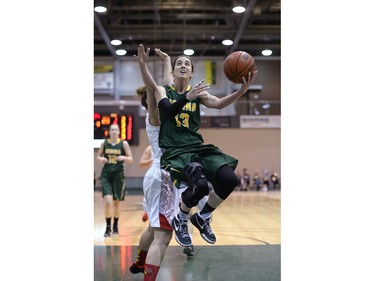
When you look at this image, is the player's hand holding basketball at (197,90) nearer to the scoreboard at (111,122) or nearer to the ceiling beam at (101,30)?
the ceiling beam at (101,30)

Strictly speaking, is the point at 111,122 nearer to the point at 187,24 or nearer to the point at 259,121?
the point at 187,24

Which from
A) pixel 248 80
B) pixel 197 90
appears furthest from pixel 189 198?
pixel 248 80

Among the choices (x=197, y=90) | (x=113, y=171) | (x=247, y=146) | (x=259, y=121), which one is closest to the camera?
(x=197, y=90)

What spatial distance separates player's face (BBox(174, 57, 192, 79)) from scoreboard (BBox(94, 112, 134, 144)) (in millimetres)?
10774

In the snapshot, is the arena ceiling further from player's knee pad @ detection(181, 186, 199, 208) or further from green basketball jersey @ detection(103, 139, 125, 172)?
player's knee pad @ detection(181, 186, 199, 208)

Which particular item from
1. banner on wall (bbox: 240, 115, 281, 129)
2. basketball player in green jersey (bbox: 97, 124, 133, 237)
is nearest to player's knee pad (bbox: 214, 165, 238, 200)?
basketball player in green jersey (bbox: 97, 124, 133, 237)

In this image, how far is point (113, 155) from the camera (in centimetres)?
680

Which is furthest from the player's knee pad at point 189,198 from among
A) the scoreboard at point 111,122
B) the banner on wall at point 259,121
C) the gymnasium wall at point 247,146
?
the banner on wall at point 259,121

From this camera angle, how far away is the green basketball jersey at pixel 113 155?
22.1ft

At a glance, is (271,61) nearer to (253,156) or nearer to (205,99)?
(253,156)

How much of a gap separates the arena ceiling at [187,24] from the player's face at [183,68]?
9762 millimetres

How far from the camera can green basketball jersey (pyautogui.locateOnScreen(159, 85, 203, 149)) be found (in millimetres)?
3607

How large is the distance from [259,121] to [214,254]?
42.1 ft

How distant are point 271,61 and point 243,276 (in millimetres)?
17343
